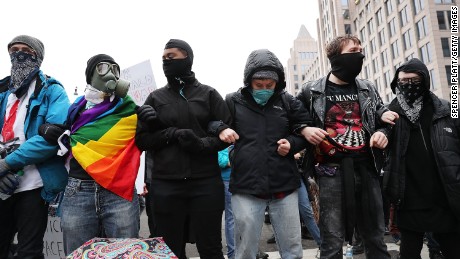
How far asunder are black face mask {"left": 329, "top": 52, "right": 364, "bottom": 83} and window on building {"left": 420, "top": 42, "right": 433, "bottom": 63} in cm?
3893

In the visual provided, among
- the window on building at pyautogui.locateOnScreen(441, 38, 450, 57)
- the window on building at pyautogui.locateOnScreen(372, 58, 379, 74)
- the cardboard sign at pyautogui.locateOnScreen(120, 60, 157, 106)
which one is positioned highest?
the window on building at pyautogui.locateOnScreen(372, 58, 379, 74)

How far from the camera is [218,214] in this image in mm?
2371

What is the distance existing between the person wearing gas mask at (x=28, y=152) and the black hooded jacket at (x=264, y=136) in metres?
1.41

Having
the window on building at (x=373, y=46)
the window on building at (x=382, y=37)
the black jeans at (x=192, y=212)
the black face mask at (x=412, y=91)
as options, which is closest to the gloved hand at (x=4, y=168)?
the black jeans at (x=192, y=212)

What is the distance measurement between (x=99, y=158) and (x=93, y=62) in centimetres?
78

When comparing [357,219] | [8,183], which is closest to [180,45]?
[8,183]

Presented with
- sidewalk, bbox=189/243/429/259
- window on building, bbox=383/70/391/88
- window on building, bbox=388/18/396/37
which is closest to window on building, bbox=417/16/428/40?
window on building, bbox=388/18/396/37

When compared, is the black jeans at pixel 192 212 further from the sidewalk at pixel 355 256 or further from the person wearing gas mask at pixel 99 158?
the sidewalk at pixel 355 256

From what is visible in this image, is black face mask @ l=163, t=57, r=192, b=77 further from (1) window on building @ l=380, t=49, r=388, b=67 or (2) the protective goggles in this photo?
(1) window on building @ l=380, t=49, r=388, b=67

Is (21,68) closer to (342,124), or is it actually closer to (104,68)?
(104,68)

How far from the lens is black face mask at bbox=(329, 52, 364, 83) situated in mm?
2646

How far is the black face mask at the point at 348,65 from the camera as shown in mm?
2646

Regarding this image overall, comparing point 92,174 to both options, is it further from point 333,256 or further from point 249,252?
point 333,256

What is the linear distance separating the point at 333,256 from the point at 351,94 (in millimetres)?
Answer: 1269
